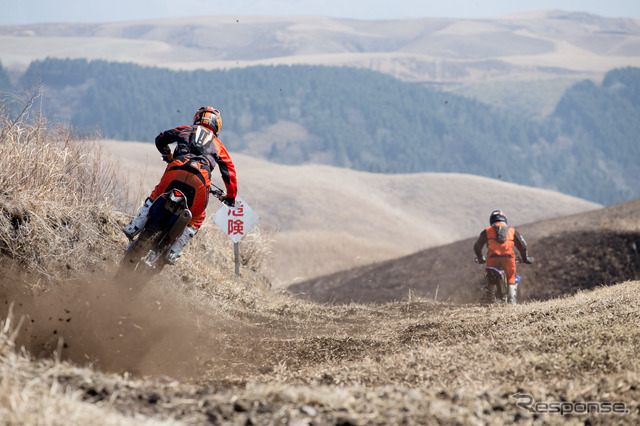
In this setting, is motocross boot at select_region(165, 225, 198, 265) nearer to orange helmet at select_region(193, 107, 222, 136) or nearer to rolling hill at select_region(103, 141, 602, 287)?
orange helmet at select_region(193, 107, 222, 136)

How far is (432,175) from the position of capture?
9681cm

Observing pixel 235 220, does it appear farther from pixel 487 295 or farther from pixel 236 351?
pixel 236 351

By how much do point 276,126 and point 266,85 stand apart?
18.8 metres

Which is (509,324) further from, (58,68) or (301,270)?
(58,68)

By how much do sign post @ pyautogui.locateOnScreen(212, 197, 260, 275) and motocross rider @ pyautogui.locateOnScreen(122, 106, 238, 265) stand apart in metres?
5.37

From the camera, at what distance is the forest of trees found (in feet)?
454

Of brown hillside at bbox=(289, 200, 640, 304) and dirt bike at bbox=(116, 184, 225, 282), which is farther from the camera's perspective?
brown hillside at bbox=(289, 200, 640, 304)

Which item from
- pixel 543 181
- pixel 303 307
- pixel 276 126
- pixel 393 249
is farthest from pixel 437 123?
pixel 303 307

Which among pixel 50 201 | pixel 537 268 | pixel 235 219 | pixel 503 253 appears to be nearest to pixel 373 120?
pixel 537 268

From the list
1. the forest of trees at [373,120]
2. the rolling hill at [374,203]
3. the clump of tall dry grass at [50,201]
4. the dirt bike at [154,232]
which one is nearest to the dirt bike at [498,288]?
the clump of tall dry grass at [50,201]

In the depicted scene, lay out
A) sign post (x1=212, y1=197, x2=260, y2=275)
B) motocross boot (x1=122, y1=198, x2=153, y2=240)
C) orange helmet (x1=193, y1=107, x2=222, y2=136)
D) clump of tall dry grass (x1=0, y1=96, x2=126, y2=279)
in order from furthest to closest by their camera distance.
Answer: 1. sign post (x1=212, y1=197, x2=260, y2=275)
2. orange helmet (x1=193, y1=107, x2=222, y2=136)
3. clump of tall dry grass (x1=0, y1=96, x2=126, y2=279)
4. motocross boot (x1=122, y1=198, x2=153, y2=240)

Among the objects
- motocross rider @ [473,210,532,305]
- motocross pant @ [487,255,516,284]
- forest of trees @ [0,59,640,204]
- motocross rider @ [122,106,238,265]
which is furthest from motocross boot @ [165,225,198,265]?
forest of trees @ [0,59,640,204]

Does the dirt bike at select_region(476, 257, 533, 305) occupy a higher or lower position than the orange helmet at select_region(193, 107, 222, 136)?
lower

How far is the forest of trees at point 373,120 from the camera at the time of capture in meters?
138
